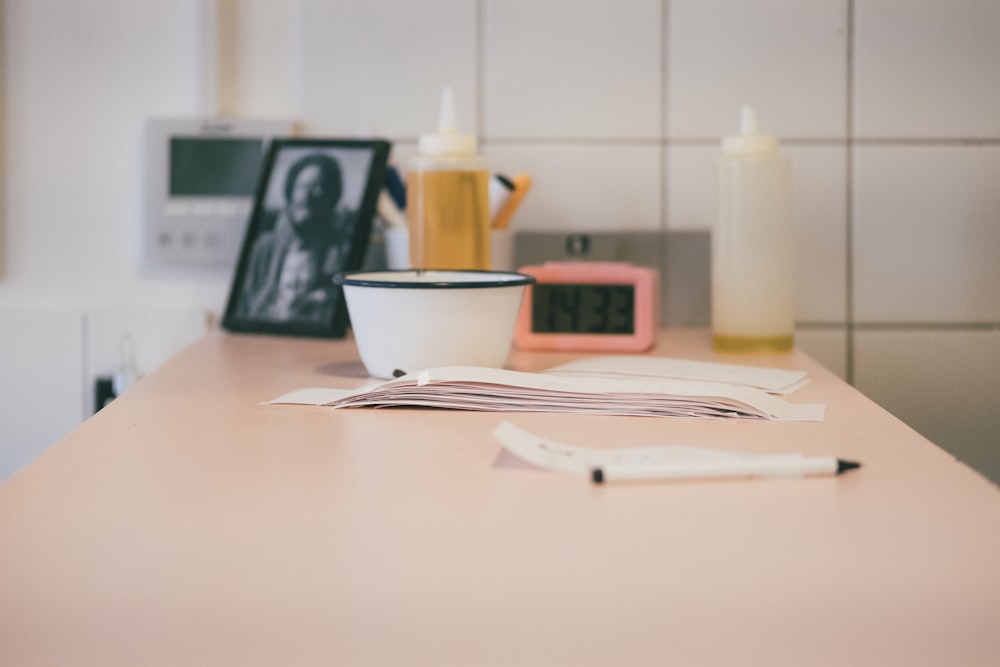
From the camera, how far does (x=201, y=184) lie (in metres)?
1.30

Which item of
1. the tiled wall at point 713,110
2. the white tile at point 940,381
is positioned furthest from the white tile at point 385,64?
the white tile at point 940,381

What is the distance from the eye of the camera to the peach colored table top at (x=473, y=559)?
0.39 meters

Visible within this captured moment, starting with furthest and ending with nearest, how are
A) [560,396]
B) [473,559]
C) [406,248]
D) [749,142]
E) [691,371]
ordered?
[406,248] < [749,142] < [691,371] < [560,396] < [473,559]

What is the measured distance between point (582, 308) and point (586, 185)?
0.26 metres

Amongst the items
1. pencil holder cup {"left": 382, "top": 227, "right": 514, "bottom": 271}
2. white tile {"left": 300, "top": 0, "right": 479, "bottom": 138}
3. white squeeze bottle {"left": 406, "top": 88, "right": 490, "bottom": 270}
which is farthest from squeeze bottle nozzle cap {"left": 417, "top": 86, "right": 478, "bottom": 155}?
white tile {"left": 300, "top": 0, "right": 479, "bottom": 138}


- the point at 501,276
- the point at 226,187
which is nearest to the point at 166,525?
the point at 501,276

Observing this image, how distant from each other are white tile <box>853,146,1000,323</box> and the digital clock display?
38 cm

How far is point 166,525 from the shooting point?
19.2 inches

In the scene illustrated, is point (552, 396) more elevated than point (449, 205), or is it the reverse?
point (449, 205)

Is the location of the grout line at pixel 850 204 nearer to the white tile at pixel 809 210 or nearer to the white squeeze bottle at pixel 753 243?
the white tile at pixel 809 210

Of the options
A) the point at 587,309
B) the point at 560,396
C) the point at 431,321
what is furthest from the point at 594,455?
the point at 587,309

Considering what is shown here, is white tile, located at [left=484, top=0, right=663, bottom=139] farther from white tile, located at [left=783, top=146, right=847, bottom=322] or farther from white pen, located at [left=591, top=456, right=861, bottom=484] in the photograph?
white pen, located at [left=591, top=456, right=861, bottom=484]

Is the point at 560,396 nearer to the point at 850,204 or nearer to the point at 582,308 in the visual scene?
the point at 582,308

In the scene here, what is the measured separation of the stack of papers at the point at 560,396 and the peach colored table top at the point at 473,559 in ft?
0.24
